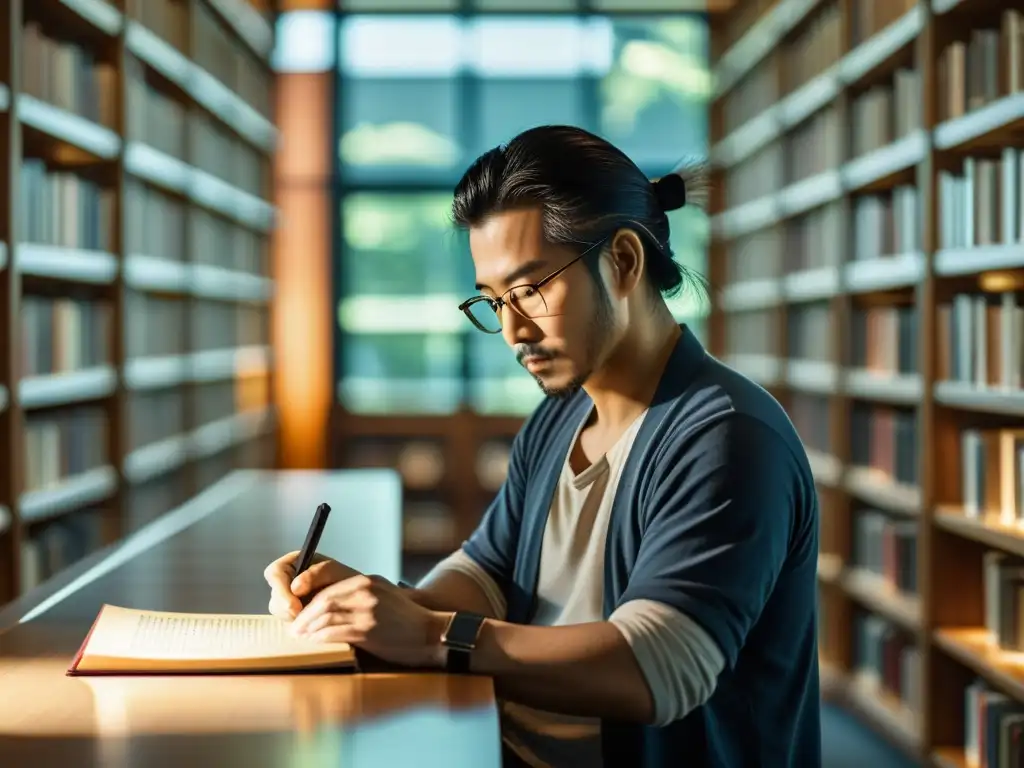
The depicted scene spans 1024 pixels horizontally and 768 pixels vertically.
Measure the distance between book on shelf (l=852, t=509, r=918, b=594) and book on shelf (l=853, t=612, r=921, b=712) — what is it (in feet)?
0.57

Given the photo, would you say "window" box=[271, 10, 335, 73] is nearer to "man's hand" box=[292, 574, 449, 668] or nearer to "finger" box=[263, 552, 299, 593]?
"finger" box=[263, 552, 299, 593]

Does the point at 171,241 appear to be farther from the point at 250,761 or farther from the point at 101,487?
the point at 250,761

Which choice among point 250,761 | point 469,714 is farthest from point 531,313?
point 250,761

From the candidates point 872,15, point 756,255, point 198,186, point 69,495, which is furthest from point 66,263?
point 756,255

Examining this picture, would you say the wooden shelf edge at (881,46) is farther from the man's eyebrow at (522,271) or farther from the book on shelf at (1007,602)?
the man's eyebrow at (522,271)

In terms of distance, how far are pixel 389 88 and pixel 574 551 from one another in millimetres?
5742

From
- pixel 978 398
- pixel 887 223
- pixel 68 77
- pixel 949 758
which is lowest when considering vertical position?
pixel 949 758

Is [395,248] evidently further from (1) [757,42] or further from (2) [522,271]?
(2) [522,271]

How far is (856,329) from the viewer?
404 centimetres

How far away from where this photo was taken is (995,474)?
9.71ft

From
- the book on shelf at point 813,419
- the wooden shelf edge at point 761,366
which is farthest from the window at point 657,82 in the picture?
the book on shelf at point 813,419

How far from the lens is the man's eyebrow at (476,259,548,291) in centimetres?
134

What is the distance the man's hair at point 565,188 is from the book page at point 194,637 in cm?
53

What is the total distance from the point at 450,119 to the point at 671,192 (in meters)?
5.53
